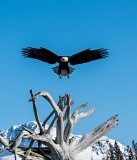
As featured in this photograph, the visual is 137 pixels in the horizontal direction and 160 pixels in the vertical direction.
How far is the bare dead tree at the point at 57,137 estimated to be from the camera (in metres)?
13.0

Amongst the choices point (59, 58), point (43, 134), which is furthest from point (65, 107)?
point (59, 58)

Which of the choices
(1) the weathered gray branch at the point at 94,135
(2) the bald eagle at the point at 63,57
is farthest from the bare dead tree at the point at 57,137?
(2) the bald eagle at the point at 63,57

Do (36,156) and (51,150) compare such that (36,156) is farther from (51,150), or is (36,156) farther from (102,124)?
(102,124)

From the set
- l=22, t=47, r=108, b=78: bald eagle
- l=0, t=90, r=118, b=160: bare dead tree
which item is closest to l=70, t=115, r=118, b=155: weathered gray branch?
l=0, t=90, r=118, b=160: bare dead tree

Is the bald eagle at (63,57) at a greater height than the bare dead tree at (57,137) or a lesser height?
greater

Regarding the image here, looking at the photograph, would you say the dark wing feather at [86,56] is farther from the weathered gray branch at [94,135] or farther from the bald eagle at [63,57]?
the weathered gray branch at [94,135]

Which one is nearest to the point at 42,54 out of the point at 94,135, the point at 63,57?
the point at 63,57

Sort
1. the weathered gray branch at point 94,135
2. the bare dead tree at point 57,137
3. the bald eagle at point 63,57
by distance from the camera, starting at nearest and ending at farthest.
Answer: the bare dead tree at point 57,137 → the weathered gray branch at point 94,135 → the bald eagle at point 63,57

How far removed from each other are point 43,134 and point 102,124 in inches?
124

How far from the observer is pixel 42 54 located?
16.5 metres

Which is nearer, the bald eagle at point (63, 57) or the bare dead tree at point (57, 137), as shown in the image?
the bare dead tree at point (57, 137)

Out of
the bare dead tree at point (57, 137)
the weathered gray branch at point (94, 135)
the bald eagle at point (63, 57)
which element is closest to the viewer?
the bare dead tree at point (57, 137)

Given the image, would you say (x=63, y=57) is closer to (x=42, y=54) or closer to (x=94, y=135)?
(x=42, y=54)

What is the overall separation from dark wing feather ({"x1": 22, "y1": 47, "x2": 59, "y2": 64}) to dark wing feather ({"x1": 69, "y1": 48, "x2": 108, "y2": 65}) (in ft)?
2.21
